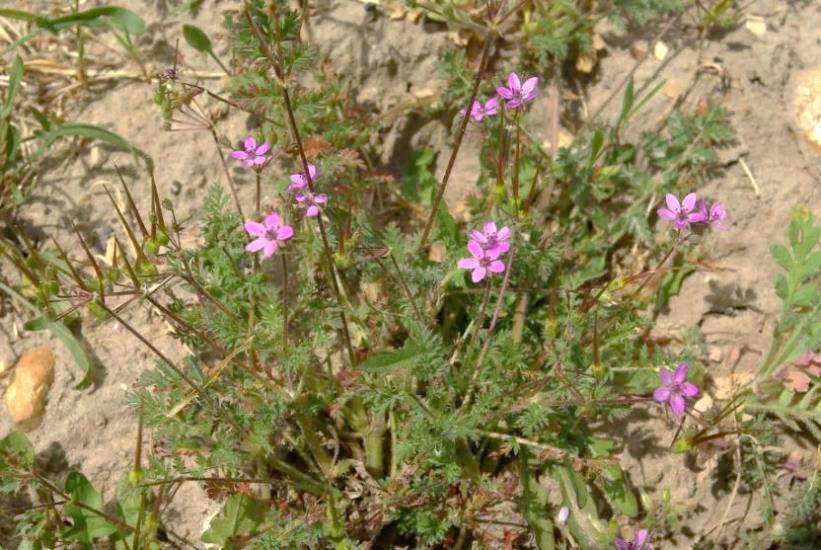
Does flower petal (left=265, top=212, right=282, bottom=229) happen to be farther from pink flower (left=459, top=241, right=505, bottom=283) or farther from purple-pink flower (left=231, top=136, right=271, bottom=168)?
pink flower (left=459, top=241, right=505, bottom=283)

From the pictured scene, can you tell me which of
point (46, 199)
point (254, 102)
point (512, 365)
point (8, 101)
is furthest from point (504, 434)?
point (8, 101)

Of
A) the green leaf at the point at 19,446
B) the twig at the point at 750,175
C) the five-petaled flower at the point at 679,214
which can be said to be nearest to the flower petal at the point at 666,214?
the five-petaled flower at the point at 679,214

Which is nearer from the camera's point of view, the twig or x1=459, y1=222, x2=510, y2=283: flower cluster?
x1=459, y1=222, x2=510, y2=283: flower cluster

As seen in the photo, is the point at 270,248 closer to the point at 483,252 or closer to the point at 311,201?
the point at 311,201

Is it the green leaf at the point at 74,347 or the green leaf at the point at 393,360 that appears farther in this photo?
the green leaf at the point at 74,347

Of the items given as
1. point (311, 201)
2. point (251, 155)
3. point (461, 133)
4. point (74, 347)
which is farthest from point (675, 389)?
point (74, 347)

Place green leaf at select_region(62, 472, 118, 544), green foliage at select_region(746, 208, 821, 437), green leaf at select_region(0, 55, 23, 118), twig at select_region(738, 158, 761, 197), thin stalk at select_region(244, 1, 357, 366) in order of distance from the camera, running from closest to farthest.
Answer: thin stalk at select_region(244, 1, 357, 366) < green leaf at select_region(62, 472, 118, 544) < green foliage at select_region(746, 208, 821, 437) < green leaf at select_region(0, 55, 23, 118) < twig at select_region(738, 158, 761, 197)

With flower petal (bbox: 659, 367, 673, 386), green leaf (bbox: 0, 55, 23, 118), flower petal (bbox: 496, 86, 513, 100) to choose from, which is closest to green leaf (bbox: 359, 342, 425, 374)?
flower petal (bbox: 659, 367, 673, 386)

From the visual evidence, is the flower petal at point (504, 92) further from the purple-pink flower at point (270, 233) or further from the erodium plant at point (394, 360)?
the purple-pink flower at point (270, 233)
